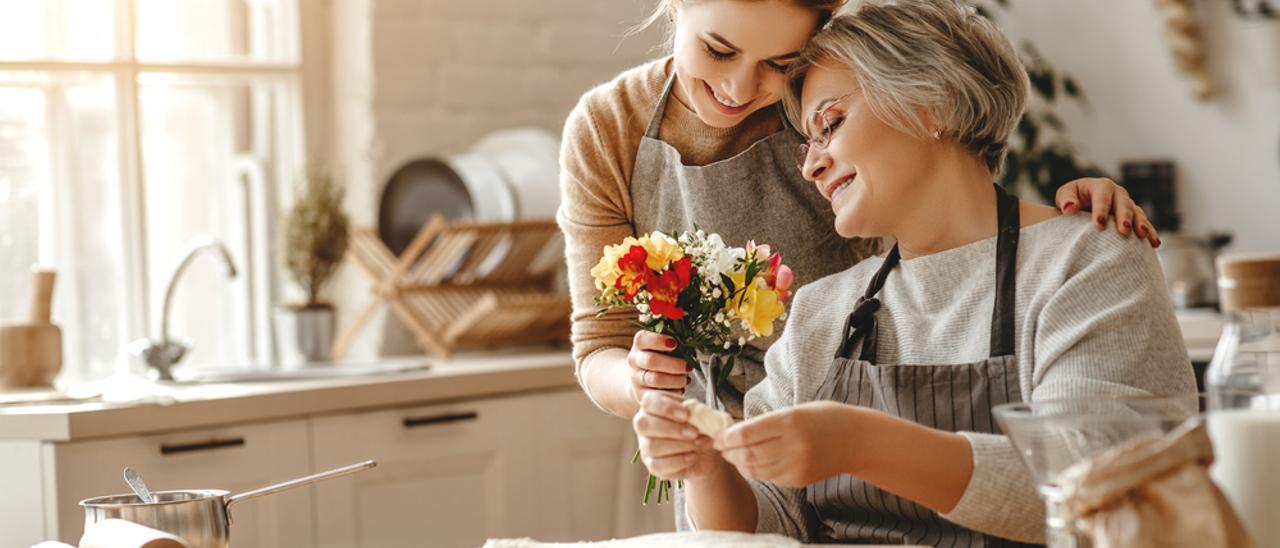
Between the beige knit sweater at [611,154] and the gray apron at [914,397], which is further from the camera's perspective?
the beige knit sweater at [611,154]

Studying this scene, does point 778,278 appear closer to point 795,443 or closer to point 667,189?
point 795,443

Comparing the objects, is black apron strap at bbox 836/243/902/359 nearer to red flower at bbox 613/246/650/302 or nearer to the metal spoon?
red flower at bbox 613/246/650/302

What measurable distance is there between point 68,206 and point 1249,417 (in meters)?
3.07

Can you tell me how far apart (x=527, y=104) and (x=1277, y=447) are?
311 centimetres

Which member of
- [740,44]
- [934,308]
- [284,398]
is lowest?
[284,398]

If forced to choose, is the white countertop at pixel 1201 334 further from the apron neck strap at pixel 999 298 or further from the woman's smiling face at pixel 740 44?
the woman's smiling face at pixel 740 44

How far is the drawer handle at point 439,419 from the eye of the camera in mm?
3221

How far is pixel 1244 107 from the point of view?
14.4 ft

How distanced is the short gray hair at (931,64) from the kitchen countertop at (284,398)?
1646 millimetres

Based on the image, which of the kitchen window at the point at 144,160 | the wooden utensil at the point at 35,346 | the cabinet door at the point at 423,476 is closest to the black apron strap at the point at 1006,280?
the cabinet door at the point at 423,476

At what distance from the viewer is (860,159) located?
1783 mm

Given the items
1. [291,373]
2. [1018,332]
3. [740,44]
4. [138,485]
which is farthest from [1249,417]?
[291,373]

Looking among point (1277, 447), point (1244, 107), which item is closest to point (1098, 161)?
point (1244, 107)

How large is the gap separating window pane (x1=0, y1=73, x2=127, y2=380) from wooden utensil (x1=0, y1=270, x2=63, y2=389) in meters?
0.34
